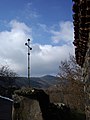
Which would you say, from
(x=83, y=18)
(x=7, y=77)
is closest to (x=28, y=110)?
(x=83, y=18)

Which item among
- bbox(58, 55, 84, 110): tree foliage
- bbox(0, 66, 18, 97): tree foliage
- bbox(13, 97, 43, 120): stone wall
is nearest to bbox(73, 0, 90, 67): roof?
bbox(13, 97, 43, 120): stone wall

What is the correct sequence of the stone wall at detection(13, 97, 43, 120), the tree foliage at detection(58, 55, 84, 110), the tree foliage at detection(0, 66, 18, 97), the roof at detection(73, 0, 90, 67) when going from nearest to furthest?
the roof at detection(73, 0, 90, 67), the stone wall at detection(13, 97, 43, 120), the tree foliage at detection(58, 55, 84, 110), the tree foliage at detection(0, 66, 18, 97)

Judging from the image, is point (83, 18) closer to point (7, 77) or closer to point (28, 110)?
point (28, 110)

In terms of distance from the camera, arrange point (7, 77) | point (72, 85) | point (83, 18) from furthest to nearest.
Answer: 1. point (7, 77)
2. point (72, 85)
3. point (83, 18)

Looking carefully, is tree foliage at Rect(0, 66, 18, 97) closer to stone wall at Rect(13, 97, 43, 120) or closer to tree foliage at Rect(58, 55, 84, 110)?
tree foliage at Rect(58, 55, 84, 110)

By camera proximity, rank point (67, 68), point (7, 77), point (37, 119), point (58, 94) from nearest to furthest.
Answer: point (37, 119), point (67, 68), point (58, 94), point (7, 77)

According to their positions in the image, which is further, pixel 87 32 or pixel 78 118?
pixel 78 118

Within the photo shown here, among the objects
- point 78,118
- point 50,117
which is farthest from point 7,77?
point 50,117

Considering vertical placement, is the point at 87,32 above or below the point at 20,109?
above

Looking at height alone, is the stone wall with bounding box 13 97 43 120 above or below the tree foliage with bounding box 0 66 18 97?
below

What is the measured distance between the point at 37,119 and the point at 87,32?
8837 mm

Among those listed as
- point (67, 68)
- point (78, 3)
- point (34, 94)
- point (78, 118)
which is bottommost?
point (78, 118)

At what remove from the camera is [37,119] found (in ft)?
41.6

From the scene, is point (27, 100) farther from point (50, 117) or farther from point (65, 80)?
point (65, 80)
